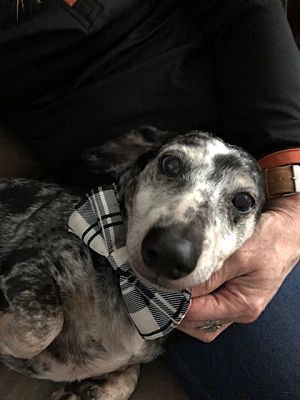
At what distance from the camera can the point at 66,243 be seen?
1.75m

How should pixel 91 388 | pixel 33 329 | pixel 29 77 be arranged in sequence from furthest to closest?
pixel 91 388, pixel 29 77, pixel 33 329

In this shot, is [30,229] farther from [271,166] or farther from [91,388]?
[271,166]

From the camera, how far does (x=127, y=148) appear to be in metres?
1.76

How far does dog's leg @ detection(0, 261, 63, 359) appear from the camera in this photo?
61.9 inches

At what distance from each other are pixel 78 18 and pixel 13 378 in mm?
1146

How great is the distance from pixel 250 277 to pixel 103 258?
0.44m

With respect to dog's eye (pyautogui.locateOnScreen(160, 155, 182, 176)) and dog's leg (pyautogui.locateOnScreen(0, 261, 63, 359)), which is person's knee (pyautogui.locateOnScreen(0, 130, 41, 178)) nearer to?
dog's leg (pyautogui.locateOnScreen(0, 261, 63, 359))

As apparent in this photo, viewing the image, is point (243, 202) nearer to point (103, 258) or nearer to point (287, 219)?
point (287, 219)

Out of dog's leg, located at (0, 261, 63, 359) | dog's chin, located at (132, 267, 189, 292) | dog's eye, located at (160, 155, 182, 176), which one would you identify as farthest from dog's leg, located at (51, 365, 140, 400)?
dog's eye, located at (160, 155, 182, 176)

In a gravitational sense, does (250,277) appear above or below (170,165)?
below

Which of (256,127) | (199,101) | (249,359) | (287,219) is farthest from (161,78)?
(249,359)

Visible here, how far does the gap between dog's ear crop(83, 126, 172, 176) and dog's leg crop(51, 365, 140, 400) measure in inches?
26.3

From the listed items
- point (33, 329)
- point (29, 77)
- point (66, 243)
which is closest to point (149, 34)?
point (29, 77)

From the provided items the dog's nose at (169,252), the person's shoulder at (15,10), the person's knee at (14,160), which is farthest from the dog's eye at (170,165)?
the person's knee at (14,160)
